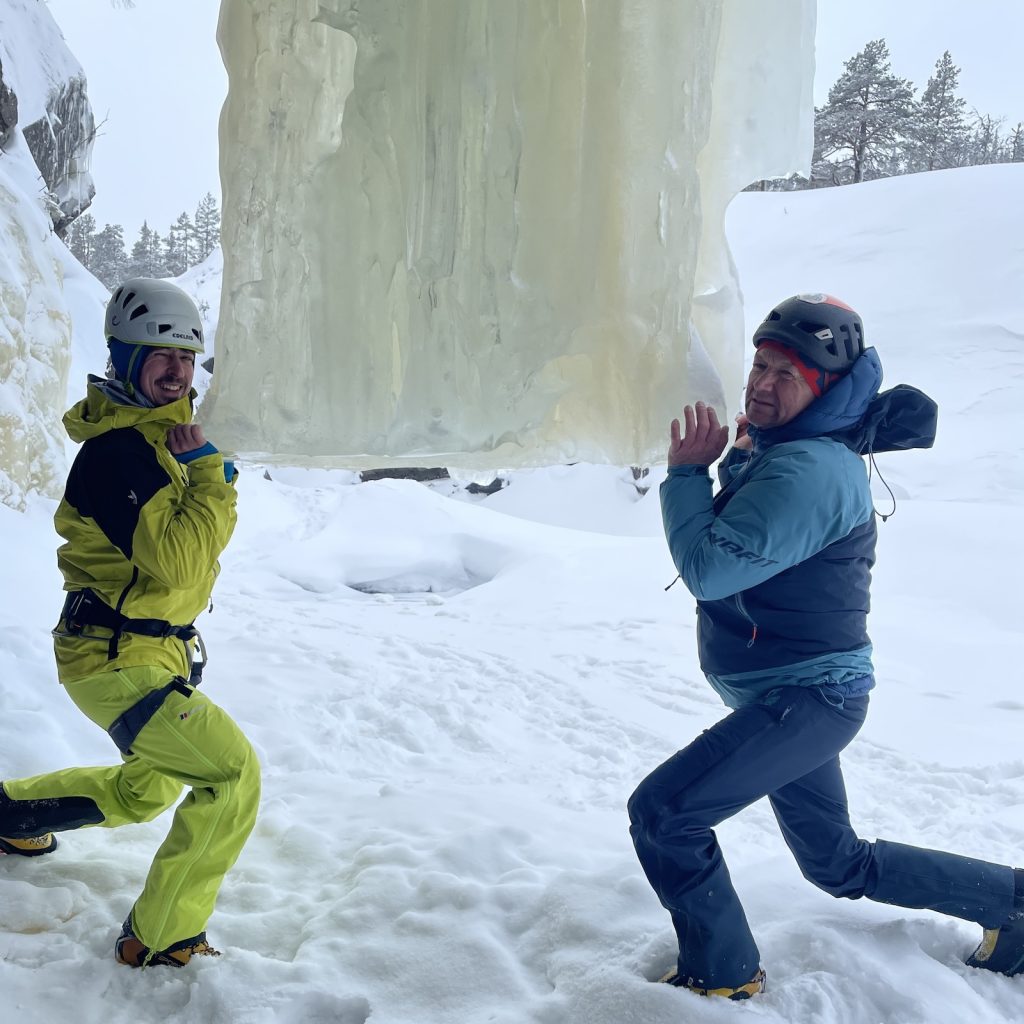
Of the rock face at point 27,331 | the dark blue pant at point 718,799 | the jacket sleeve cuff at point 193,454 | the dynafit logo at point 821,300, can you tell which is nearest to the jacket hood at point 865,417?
the dynafit logo at point 821,300

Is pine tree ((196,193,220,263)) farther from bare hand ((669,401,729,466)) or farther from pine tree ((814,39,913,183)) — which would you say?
bare hand ((669,401,729,466))

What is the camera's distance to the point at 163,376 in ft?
8.07

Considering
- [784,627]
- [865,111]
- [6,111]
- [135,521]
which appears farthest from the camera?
[865,111]

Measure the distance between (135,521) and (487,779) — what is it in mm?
2689

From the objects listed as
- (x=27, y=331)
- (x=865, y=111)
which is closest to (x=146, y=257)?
(x=865, y=111)

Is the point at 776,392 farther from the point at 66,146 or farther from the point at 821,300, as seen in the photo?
the point at 66,146

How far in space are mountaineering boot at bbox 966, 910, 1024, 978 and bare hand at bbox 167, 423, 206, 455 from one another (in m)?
2.34

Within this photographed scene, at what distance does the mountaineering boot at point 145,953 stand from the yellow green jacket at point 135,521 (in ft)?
2.20

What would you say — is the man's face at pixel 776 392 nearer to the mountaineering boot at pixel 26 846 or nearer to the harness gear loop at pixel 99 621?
the harness gear loop at pixel 99 621

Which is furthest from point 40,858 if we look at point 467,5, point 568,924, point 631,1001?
point 467,5

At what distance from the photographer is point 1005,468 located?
→ 14.3 metres

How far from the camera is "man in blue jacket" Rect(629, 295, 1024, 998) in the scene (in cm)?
211

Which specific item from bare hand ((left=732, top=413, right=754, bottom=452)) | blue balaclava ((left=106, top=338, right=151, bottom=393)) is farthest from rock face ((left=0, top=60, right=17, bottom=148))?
bare hand ((left=732, top=413, right=754, bottom=452))

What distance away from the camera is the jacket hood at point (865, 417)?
7.20 ft
